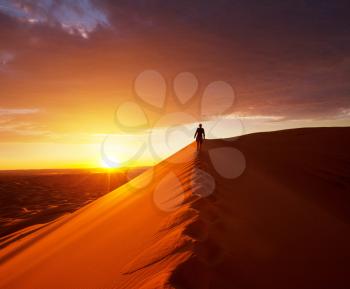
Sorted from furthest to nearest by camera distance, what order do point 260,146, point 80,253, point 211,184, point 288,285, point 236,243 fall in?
point 260,146 → point 211,184 → point 80,253 → point 236,243 → point 288,285

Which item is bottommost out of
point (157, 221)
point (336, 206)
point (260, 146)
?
point (336, 206)

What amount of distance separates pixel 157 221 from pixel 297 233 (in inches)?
74.4

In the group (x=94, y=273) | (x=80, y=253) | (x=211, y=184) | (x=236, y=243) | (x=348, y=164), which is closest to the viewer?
(x=236, y=243)

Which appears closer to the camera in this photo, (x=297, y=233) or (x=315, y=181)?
(x=297, y=233)

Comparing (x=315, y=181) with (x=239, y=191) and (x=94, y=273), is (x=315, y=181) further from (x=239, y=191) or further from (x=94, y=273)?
(x=94, y=273)

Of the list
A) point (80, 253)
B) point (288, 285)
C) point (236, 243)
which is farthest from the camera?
point (80, 253)

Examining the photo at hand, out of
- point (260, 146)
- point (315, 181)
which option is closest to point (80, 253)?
point (315, 181)

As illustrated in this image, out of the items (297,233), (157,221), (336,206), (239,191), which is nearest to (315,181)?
(336,206)

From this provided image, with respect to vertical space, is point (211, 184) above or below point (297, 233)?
above

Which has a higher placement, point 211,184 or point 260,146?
point 260,146

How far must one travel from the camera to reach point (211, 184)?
208 inches

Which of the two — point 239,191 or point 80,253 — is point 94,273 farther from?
point 239,191

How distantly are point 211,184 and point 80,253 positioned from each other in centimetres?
246

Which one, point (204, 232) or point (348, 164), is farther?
point (348, 164)
